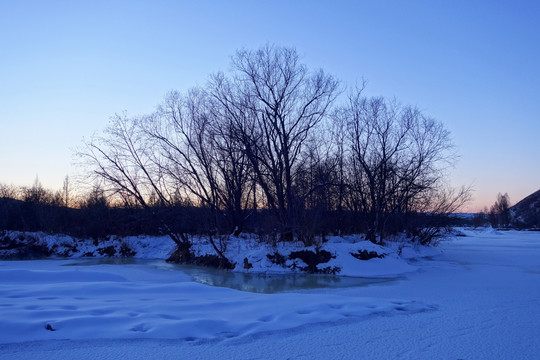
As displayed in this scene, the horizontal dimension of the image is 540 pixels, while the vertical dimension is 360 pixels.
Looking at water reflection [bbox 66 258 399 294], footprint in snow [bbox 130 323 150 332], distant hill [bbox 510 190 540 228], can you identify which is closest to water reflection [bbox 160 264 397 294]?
water reflection [bbox 66 258 399 294]

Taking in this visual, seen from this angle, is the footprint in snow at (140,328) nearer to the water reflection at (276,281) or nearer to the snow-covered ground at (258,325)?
the snow-covered ground at (258,325)

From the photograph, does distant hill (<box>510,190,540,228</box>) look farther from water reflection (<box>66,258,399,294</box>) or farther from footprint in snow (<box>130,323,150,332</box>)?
footprint in snow (<box>130,323,150,332</box>)

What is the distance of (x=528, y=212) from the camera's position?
72000mm

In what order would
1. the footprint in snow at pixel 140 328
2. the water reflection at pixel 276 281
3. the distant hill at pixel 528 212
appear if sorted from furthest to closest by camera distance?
the distant hill at pixel 528 212 → the water reflection at pixel 276 281 → the footprint in snow at pixel 140 328

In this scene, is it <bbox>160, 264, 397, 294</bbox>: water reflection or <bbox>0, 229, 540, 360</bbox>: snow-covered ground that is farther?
<bbox>160, 264, 397, 294</bbox>: water reflection

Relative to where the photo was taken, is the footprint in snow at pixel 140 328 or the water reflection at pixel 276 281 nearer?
the footprint in snow at pixel 140 328

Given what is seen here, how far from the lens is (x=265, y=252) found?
17.9m

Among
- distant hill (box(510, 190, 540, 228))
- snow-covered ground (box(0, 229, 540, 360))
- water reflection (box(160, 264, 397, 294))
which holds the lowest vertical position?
water reflection (box(160, 264, 397, 294))

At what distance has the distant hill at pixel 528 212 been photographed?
67.4 meters

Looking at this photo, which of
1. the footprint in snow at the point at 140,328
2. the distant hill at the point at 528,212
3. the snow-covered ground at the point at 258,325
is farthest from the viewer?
the distant hill at the point at 528,212

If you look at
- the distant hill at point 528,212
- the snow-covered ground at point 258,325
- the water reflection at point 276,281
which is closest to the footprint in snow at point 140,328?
the snow-covered ground at point 258,325

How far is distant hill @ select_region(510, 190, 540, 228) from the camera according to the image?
67.4 metres

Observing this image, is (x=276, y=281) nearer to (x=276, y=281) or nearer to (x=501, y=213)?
(x=276, y=281)

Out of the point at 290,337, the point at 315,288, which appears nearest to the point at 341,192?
the point at 315,288
